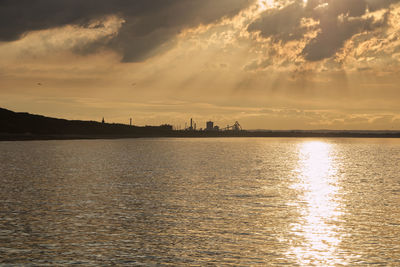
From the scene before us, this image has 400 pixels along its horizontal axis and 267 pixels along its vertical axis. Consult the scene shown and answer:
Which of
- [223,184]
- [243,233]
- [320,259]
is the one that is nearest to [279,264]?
[320,259]

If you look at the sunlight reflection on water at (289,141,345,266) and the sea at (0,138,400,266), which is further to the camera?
the sunlight reflection on water at (289,141,345,266)

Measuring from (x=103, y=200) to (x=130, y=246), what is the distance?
17240 millimetres

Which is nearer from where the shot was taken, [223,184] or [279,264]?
[279,264]

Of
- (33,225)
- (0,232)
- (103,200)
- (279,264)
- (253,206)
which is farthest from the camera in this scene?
(103,200)

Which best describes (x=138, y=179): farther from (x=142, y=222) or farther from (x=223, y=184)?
(x=142, y=222)

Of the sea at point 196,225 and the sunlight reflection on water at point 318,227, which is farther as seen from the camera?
the sunlight reflection on water at point 318,227

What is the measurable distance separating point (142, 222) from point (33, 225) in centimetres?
668

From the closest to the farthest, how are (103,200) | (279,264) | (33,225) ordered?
(279,264) < (33,225) < (103,200)

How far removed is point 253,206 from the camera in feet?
126

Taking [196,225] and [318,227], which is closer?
[318,227]

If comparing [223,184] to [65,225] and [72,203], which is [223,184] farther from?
[65,225]

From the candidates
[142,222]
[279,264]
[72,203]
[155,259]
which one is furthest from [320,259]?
[72,203]

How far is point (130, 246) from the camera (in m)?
24.7

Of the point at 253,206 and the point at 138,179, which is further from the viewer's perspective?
the point at 138,179
